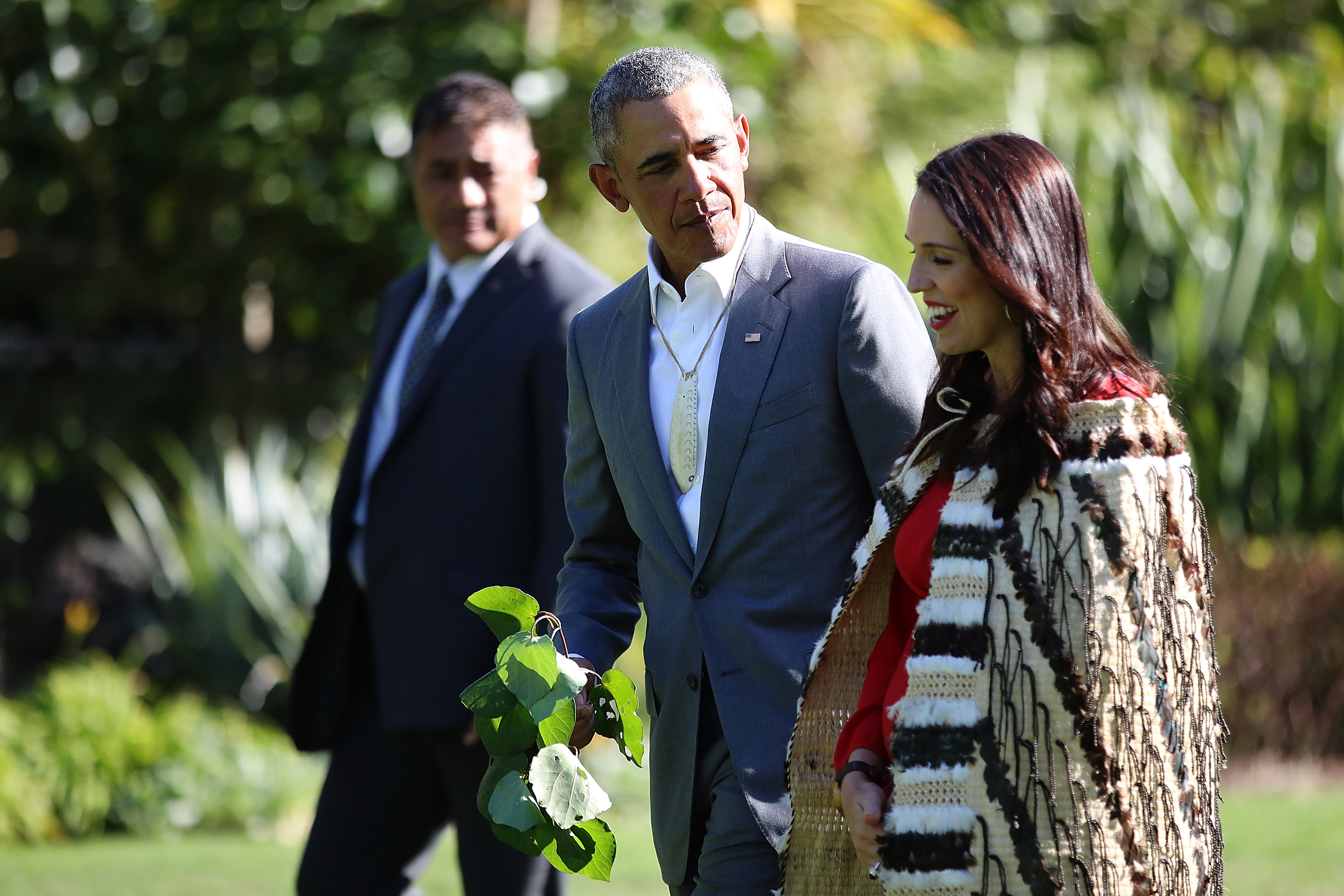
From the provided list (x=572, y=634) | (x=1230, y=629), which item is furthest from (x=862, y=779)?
(x=1230, y=629)

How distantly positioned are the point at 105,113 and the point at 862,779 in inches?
331

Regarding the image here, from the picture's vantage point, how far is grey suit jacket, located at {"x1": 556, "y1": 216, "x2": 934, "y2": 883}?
2.78 meters

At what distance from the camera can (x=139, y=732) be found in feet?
24.0

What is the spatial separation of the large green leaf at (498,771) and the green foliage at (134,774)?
16.3 ft

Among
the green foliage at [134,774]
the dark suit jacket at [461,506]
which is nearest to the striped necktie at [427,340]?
the dark suit jacket at [461,506]

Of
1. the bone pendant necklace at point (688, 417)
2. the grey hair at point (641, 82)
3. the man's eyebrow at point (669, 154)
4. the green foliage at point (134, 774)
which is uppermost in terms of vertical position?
the grey hair at point (641, 82)

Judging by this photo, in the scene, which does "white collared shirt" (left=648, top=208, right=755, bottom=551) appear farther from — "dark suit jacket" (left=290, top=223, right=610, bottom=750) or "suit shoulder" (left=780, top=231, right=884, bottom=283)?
"dark suit jacket" (left=290, top=223, right=610, bottom=750)

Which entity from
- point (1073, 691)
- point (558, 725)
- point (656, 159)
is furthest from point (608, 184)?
point (1073, 691)

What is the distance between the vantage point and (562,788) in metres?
2.56

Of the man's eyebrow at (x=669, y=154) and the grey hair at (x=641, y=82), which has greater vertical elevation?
the grey hair at (x=641, y=82)

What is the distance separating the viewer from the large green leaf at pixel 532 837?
2572 millimetres

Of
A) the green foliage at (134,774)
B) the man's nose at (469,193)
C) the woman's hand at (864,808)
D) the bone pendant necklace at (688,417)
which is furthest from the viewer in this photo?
the green foliage at (134,774)

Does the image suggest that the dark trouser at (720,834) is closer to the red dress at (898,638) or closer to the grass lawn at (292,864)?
the red dress at (898,638)

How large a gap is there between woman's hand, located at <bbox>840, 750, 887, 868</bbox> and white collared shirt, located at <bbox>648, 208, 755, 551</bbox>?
2.09ft
